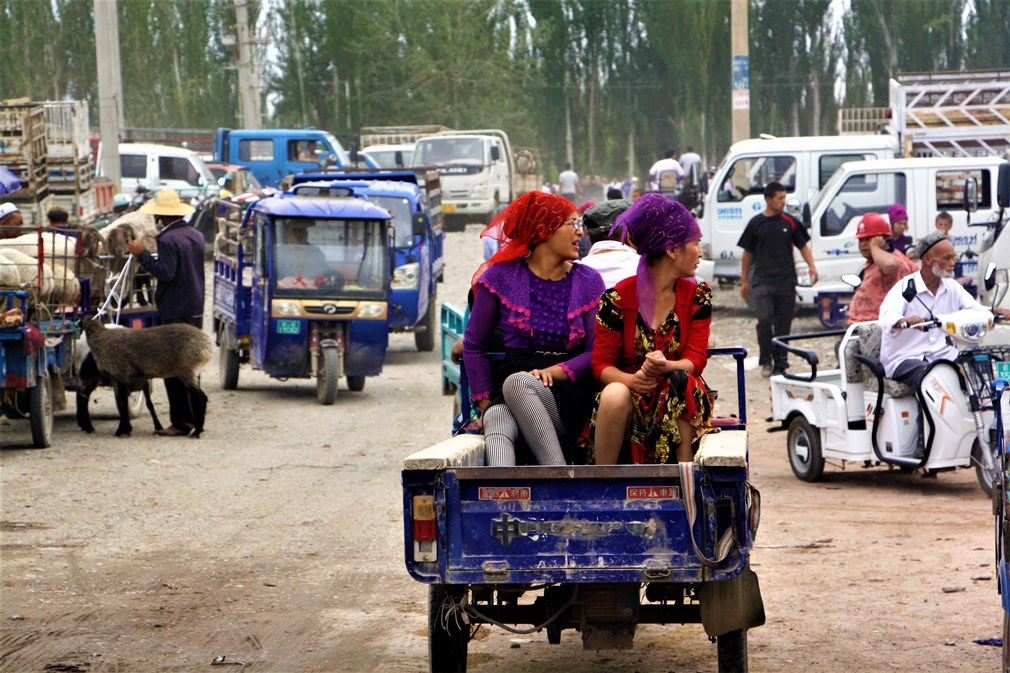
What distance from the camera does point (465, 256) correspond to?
3058cm

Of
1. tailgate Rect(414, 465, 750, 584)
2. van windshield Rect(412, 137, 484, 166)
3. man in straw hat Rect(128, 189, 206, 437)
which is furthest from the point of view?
van windshield Rect(412, 137, 484, 166)

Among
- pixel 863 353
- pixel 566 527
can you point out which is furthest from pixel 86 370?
pixel 566 527

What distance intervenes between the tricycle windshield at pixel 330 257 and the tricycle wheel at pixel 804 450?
6414 mm

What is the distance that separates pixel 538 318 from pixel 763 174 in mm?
16382

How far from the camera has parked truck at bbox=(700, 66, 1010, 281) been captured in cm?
2125

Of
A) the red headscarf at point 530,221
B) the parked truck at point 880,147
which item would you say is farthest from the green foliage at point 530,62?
the red headscarf at point 530,221

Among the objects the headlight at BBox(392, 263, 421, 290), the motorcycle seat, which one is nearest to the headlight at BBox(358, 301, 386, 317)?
the headlight at BBox(392, 263, 421, 290)

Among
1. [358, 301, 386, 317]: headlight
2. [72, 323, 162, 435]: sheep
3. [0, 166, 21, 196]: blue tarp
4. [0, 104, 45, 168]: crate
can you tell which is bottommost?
[72, 323, 162, 435]: sheep

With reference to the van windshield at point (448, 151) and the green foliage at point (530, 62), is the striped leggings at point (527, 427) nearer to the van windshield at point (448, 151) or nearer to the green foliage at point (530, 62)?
the van windshield at point (448, 151)

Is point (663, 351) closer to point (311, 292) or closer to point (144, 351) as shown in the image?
point (144, 351)

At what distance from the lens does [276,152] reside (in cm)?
3616

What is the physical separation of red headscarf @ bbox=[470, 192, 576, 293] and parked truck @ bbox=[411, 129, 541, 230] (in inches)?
1138

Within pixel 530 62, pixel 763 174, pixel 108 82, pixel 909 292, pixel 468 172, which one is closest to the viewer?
pixel 909 292

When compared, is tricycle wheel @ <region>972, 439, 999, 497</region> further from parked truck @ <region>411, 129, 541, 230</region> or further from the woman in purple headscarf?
parked truck @ <region>411, 129, 541, 230</region>
